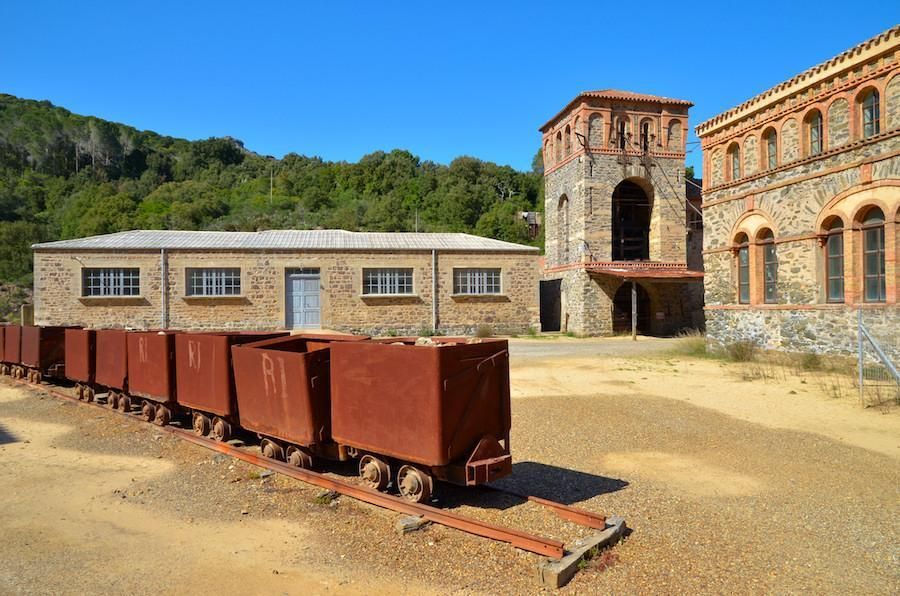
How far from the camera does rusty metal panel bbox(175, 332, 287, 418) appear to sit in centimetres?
749

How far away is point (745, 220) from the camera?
16859 millimetres

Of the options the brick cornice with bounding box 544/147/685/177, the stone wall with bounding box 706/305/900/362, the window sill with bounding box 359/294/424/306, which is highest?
the brick cornice with bounding box 544/147/685/177

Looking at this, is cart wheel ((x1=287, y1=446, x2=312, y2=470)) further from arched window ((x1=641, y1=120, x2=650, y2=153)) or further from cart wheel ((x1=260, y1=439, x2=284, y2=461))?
arched window ((x1=641, y1=120, x2=650, y2=153))

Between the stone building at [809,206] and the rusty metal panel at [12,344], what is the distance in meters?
19.1

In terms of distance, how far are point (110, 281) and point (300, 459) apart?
20597 millimetres

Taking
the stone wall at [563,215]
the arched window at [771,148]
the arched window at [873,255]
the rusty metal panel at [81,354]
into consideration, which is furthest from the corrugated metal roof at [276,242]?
the arched window at [873,255]

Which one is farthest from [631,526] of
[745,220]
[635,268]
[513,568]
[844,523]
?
[635,268]

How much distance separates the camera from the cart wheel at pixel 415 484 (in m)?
5.30

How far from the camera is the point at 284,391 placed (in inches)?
251

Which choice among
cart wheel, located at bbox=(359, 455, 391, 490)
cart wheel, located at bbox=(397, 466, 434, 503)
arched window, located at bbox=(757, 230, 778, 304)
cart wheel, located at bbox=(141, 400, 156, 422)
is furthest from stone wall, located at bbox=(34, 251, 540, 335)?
cart wheel, located at bbox=(397, 466, 434, 503)

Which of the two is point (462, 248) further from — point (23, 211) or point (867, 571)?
point (23, 211)

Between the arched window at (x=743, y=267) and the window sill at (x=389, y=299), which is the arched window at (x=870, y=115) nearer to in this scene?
the arched window at (x=743, y=267)

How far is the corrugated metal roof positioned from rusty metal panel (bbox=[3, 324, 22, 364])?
302 inches

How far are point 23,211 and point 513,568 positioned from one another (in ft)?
201
